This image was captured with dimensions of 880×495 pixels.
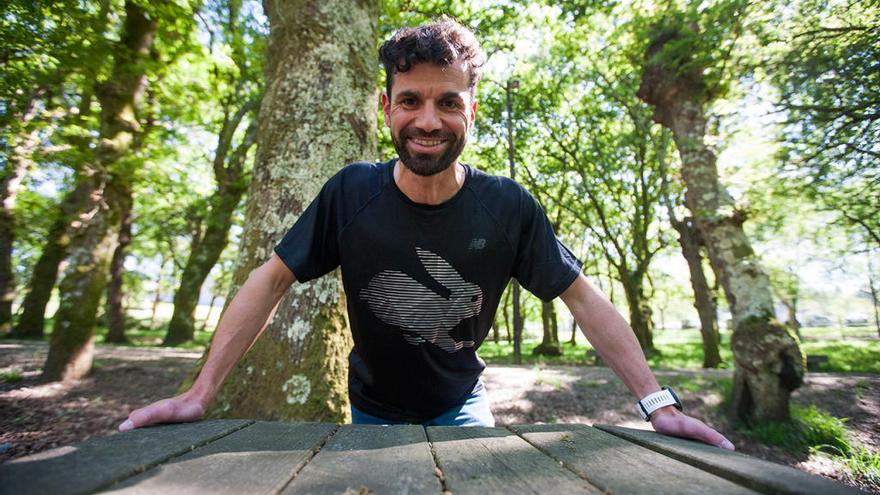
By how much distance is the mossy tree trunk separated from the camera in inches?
526

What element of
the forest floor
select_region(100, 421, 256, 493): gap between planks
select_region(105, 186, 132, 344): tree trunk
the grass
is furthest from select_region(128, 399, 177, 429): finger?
select_region(105, 186, 132, 344): tree trunk

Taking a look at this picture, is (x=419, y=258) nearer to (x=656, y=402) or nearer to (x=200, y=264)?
(x=656, y=402)

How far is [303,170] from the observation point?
11.5 feet

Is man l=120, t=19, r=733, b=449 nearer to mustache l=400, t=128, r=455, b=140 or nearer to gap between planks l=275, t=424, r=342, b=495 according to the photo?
mustache l=400, t=128, r=455, b=140

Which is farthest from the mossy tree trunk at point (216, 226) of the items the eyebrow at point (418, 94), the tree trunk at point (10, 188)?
the eyebrow at point (418, 94)

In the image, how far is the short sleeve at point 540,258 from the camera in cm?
210

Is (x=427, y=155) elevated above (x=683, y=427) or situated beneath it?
elevated above

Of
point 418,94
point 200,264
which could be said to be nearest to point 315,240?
point 418,94

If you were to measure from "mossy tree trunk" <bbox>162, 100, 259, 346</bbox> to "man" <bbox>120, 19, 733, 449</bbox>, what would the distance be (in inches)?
474

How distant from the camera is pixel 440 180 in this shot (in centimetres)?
229

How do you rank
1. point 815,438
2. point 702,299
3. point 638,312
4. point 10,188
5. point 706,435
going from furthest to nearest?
point 638,312 < point 702,299 < point 10,188 < point 815,438 < point 706,435

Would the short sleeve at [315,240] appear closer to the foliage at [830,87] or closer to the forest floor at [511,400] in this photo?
the forest floor at [511,400]

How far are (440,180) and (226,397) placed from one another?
2.28 meters

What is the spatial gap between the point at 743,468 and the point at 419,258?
1556mm
